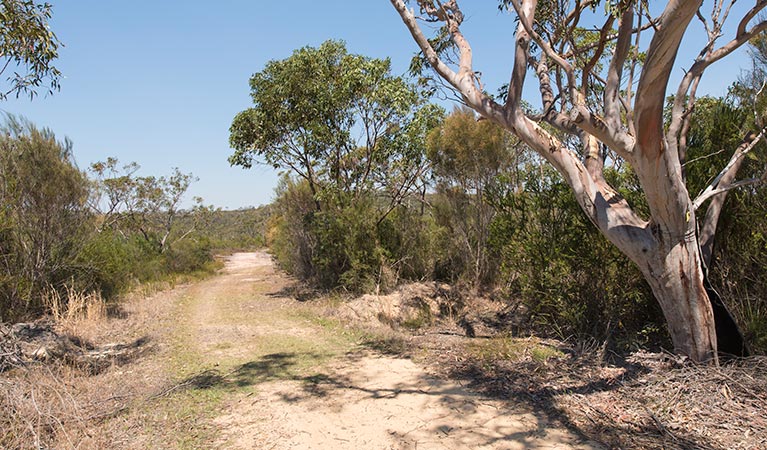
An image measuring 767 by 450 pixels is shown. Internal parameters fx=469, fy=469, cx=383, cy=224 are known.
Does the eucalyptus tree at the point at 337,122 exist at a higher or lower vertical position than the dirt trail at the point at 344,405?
higher

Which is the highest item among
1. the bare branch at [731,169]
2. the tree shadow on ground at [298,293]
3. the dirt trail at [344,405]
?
the bare branch at [731,169]

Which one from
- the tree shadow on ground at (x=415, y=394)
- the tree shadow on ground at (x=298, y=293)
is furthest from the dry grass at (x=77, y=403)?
the tree shadow on ground at (x=298, y=293)

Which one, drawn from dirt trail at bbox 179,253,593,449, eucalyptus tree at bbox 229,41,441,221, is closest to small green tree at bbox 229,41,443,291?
eucalyptus tree at bbox 229,41,441,221

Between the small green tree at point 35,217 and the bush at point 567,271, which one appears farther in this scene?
the small green tree at point 35,217

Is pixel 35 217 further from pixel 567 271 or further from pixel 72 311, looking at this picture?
pixel 567 271

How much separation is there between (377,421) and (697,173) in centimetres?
484

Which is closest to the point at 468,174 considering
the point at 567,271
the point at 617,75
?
the point at 567,271

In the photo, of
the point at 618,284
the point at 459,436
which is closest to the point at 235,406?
the point at 459,436

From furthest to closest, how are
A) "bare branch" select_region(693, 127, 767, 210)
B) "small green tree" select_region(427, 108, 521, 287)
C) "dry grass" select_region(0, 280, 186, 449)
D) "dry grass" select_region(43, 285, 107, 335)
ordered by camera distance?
"small green tree" select_region(427, 108, 521, 287) → "dry grass" select_region(43, 285, 107, 335) → "bare branch" select_region(693, 127, 767, 210) → "dry grass" select_region(0, 280, 186, 449)

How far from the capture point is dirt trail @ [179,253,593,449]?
416 centimetres

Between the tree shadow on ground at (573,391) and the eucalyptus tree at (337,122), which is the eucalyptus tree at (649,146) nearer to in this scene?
the tree shadow on ground at (573,391)

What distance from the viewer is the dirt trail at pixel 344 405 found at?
4.16 m

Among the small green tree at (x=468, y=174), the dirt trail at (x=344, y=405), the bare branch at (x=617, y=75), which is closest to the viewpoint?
the dirt trail at (x=344, y=405)

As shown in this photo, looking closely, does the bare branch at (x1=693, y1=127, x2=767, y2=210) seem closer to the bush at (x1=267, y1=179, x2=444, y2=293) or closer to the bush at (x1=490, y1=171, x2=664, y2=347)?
the bush at (x1=490, y1=171, x2=664, y2=347)
